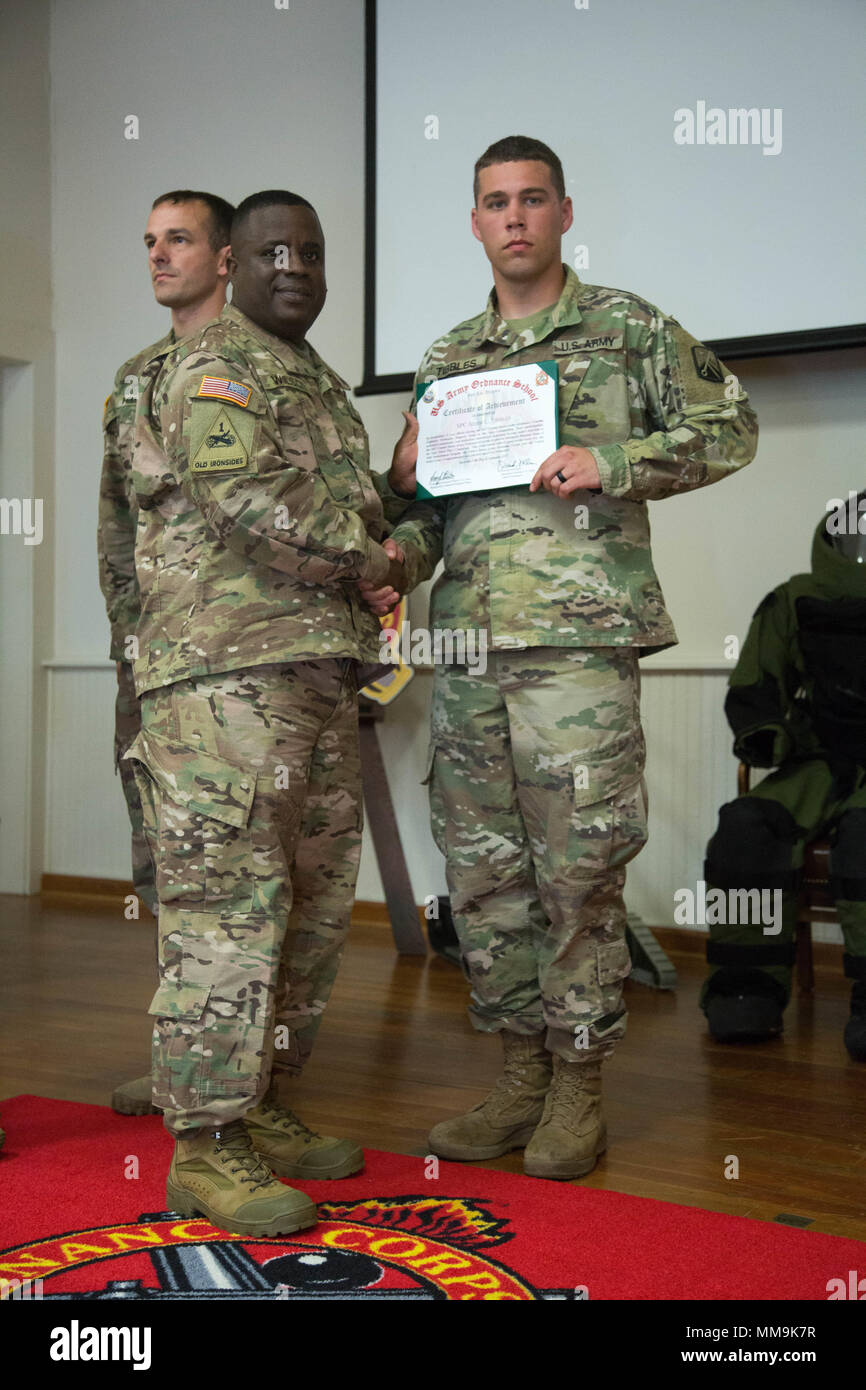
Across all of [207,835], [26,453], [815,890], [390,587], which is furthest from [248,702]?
[26,453]

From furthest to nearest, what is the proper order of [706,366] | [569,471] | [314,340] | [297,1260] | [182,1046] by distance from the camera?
[314,340], [706,366], [569,471], [182,1046], [297,1260]

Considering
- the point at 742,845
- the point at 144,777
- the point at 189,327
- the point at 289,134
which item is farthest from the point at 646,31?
the point at 144,777

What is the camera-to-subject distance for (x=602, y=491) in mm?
1989

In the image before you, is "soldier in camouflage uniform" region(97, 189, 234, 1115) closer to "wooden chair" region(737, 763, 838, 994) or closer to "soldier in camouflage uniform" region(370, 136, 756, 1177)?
"soldier in camouflage uniform" region(370, 136, 756, 1177)

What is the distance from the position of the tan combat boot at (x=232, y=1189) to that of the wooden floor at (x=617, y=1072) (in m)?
0.40

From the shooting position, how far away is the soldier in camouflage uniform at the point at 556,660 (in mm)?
2012

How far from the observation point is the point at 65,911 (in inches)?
180

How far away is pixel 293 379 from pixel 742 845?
1.61m

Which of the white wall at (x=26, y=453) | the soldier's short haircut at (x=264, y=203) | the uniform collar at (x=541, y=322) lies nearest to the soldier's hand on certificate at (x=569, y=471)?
the uniform collar at (x=541, y=322)

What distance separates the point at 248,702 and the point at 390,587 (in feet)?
1.02

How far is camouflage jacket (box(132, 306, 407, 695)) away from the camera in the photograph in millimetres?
1752

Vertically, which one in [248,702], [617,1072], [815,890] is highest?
[248,702]

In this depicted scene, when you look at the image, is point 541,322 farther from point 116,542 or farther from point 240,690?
point 116,542

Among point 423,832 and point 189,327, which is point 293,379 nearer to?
point 189,327
